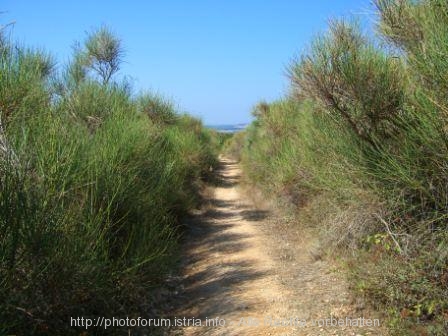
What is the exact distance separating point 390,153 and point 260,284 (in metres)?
3.10

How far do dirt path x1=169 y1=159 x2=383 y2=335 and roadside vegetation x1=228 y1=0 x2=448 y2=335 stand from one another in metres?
0.53

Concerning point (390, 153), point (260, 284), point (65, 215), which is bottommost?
point (260, 284)

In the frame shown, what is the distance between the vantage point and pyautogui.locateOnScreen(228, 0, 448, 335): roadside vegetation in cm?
447

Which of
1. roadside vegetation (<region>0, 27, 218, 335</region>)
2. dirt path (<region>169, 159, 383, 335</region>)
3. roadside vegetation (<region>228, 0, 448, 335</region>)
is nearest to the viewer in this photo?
roadside vegetation (<region>0, 27, 218, 335</region>)

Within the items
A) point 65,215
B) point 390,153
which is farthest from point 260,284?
point 65,215

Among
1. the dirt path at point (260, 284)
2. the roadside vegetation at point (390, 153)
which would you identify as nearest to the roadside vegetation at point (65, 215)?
the dirt path at point (260, 284)

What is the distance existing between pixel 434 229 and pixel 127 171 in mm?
4526

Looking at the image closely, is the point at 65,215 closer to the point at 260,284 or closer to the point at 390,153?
the point at 260,284

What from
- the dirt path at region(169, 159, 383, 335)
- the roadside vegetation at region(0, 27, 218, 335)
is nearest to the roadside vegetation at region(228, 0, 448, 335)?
the dirt path at region(169, 159, 383, 335)

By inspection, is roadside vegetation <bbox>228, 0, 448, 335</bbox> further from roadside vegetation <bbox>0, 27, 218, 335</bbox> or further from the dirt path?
roadside vegetation <bbox>0, 27, 218, 335</bbox>

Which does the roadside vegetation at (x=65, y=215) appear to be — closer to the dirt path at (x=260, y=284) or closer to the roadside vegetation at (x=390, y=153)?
the dirt path at (x=260, y=284)

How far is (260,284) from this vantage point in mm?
6750

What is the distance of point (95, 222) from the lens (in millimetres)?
4672

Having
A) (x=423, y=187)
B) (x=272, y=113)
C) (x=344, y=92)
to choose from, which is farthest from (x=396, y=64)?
(x=272, y=113)
